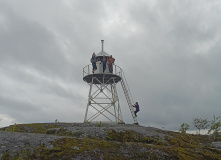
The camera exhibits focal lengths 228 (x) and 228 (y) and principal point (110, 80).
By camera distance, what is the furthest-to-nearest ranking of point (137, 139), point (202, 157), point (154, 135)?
point (154, 135)
point (137, 139)
point (202, 157)

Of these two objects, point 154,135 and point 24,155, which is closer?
point 24,155

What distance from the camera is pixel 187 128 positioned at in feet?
84.7

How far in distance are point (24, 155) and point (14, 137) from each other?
179 cm

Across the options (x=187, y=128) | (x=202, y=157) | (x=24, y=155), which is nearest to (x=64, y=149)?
(x=24, y=155)

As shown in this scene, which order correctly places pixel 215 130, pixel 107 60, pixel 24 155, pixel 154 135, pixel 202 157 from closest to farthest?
1. pixel 24 155
2. pixel 202 157
3. pixel 154 135
4. pixel 215 130
5. pixel 107 60

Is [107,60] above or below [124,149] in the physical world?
above

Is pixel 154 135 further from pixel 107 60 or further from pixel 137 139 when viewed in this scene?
pixel 107 60

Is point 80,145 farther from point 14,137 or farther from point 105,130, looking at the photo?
point 105,130

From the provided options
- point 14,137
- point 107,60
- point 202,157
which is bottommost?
point 202,157

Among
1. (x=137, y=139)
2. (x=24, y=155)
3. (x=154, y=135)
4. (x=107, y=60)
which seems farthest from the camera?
(x=107, y=60)

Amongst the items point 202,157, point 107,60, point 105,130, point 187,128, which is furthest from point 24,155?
point 107,60

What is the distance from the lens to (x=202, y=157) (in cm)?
1054

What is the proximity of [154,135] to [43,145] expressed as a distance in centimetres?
731

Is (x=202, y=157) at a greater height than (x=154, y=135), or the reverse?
(x=154, y=135)
